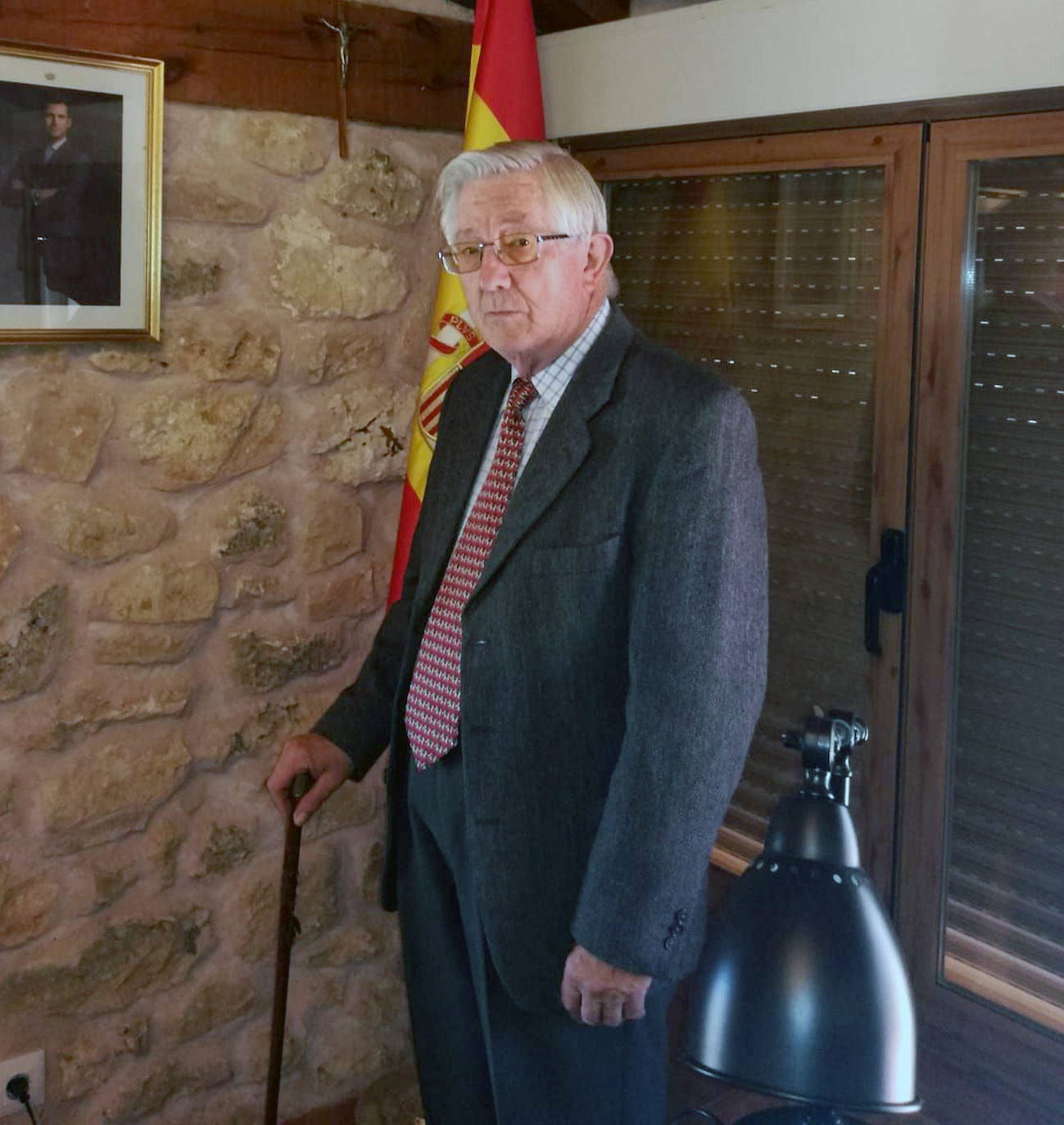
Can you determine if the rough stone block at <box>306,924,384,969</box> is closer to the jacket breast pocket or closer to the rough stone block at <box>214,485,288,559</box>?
the rough stone block at <box>214,485,288,559</box>

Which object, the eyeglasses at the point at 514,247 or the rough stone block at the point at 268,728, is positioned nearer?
the eyeglasses at the point at 514,247

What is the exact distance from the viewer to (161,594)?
7.13 feet

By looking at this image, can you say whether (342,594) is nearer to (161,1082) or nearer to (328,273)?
(328,273)

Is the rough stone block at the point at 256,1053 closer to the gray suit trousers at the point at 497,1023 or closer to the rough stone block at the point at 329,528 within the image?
the gray suit trousers at the point at 497,1023

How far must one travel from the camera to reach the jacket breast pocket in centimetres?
148

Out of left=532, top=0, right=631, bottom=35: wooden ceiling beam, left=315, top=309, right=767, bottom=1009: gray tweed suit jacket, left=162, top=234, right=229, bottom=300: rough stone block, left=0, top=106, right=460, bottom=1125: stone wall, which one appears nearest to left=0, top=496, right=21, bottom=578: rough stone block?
left=0, top=106, right=460, bottom=1125: stone wall

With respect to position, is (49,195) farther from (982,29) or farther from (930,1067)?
(930,1067)

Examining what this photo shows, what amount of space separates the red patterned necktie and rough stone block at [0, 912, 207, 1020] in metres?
0.81

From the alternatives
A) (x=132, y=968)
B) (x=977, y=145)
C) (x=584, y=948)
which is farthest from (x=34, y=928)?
(x=977, y=145)

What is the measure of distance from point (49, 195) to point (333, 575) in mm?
791

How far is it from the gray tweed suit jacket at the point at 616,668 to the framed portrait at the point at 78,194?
0.83 metres

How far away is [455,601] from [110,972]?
103 centimetres

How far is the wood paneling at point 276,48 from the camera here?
6.40 feet

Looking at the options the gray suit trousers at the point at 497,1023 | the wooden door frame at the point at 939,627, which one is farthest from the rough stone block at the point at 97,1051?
the wooden door frame at the point at 939,627
